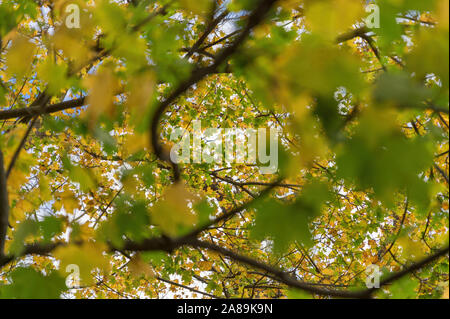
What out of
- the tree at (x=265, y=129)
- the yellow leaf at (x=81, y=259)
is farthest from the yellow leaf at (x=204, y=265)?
the yellow leaf at (x=81, y=259)

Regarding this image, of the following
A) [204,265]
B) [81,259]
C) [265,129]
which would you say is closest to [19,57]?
[81,259]

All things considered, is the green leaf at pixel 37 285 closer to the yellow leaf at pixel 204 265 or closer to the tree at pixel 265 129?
the tree at pixel 265 129

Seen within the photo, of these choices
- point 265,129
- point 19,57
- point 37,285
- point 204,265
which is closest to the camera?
point 37,285

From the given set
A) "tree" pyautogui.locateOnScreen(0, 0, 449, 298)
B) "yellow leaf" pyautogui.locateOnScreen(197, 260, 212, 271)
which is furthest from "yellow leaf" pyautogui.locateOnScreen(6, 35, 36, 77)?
"yellow leaf" pyautogui.locateOnScreen(197, 260, 212, 271)

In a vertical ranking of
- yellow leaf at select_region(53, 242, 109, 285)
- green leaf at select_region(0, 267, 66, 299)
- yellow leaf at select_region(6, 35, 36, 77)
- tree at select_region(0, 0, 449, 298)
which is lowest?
green leaf at select_region(0, 267, 66, 299)

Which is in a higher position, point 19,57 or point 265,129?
point 19,57

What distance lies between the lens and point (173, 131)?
19.2 ft

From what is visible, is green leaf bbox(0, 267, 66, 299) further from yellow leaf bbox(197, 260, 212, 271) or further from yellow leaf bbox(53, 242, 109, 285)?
yellow leaf bbox(197, 260, 212, 271)

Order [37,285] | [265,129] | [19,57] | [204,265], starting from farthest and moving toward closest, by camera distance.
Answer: [204,265] < [19,57] < [265,129] < [37,285]

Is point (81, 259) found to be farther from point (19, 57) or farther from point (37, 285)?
point (19, 57)

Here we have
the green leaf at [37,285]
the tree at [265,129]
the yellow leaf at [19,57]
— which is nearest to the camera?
the tree at [265,129]
